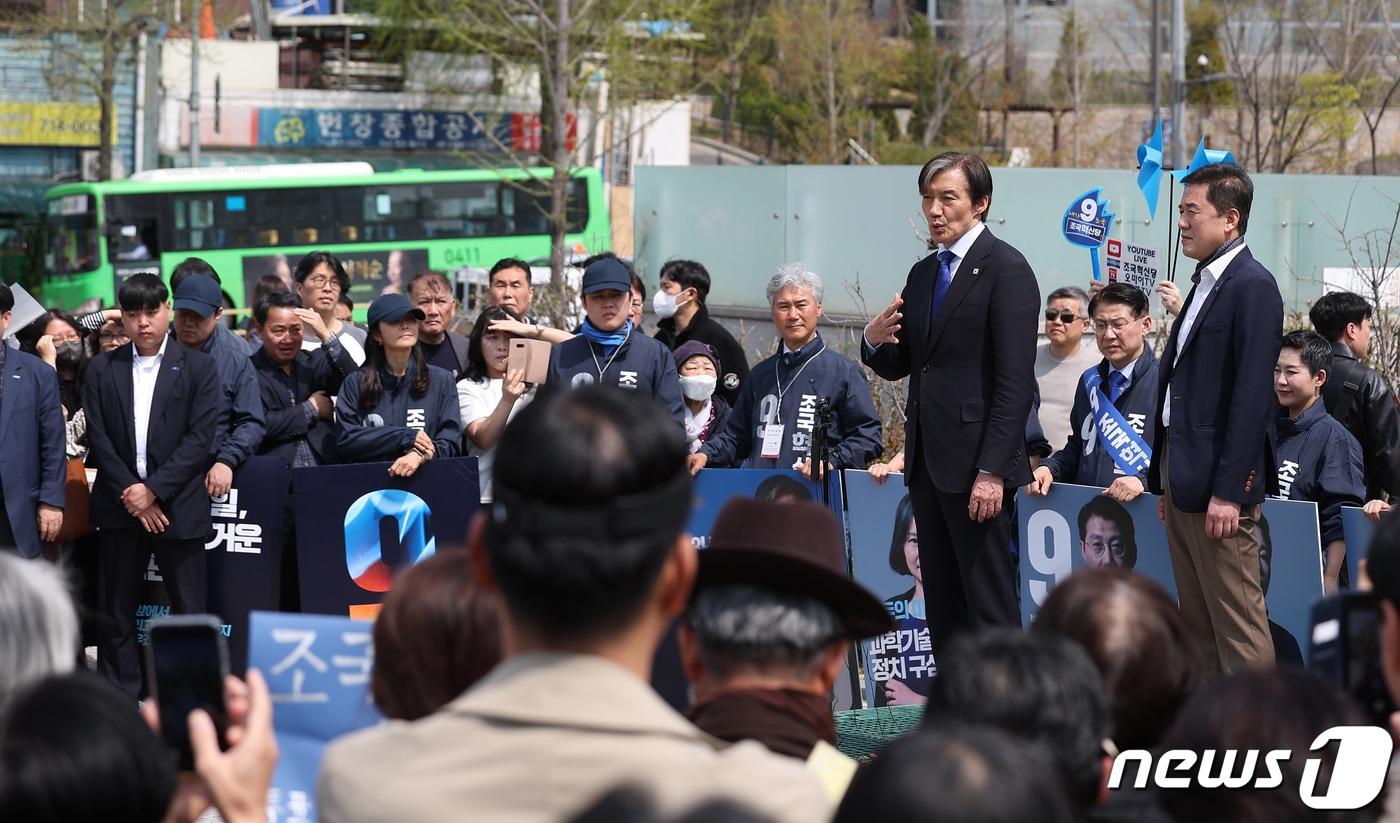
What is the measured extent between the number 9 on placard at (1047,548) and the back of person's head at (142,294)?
12.3 feet

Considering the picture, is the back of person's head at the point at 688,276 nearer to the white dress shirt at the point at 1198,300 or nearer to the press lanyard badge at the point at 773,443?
the press lanyard badge at the point at 773,443

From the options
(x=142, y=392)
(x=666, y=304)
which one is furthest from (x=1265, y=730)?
(x=666, y=304)

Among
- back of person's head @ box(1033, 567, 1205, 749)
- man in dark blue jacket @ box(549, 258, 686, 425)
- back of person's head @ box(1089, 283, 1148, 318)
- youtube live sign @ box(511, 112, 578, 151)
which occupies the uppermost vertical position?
youtube live sign @ box(511, 112, 578, 151)

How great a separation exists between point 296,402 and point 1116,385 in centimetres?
381

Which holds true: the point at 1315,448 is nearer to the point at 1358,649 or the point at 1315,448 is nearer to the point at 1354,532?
the point at 1354,532

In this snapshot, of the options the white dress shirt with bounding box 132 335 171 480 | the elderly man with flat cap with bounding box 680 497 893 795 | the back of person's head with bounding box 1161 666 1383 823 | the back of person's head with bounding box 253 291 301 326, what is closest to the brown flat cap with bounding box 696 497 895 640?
the elderly man with flat cap with bounding box 680 497 893 795

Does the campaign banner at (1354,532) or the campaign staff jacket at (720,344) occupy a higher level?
the campaign staff jacket at (720,344)

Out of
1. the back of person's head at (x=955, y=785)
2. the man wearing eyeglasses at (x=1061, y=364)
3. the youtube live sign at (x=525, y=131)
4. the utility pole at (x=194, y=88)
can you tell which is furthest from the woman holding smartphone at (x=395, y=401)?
the youtube live sign at (x=525, y=131)

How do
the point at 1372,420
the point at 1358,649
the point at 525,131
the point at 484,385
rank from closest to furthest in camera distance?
Answer: the point at 1358,649
the point at 1372,420
the point at 484,385
the point at 525,131

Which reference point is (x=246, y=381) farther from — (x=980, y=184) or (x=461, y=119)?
(x=461, y=119)

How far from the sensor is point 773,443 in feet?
22.2

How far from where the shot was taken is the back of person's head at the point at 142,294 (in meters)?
6.84

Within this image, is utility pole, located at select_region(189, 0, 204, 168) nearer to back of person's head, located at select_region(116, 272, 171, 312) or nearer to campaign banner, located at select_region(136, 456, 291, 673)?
back of person's head, located at select_region(116, 272, 171, 312)

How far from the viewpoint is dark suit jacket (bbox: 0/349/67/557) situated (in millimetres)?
6809
